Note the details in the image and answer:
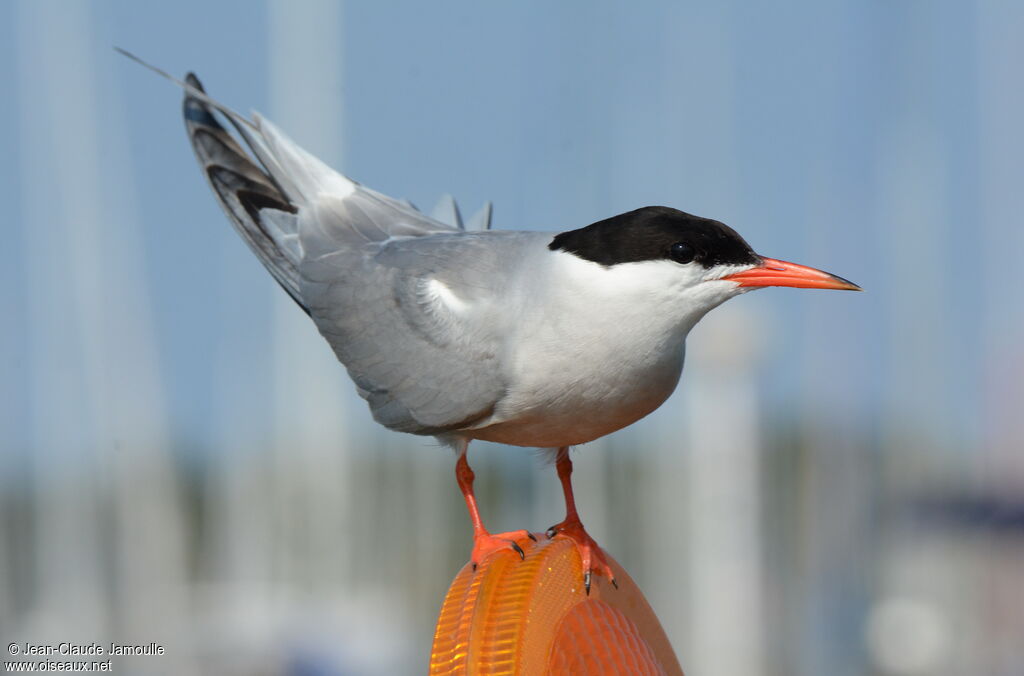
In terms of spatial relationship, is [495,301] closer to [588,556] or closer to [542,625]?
[588,556]

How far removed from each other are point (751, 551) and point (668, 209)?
1349cm

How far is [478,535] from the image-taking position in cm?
394

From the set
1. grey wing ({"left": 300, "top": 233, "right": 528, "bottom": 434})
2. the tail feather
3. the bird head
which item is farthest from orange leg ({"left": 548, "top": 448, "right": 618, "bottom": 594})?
the tail feather

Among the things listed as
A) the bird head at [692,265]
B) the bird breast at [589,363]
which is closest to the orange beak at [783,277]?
the bird head at [692,265]

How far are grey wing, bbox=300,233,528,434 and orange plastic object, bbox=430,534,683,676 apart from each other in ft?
2.33

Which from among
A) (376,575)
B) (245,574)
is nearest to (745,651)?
(376,575)

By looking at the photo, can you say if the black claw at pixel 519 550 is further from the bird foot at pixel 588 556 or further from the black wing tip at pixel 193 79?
the black wing tip at pixel 193 79

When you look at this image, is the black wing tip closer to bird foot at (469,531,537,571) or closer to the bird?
the bird

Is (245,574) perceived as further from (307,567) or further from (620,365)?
(620,365)

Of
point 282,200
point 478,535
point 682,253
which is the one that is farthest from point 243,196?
point 682,253

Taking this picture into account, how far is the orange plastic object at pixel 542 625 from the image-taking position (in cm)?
304

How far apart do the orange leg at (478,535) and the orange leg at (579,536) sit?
11 centimetres

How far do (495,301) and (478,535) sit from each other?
0.66 m

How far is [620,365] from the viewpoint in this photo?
367cm
